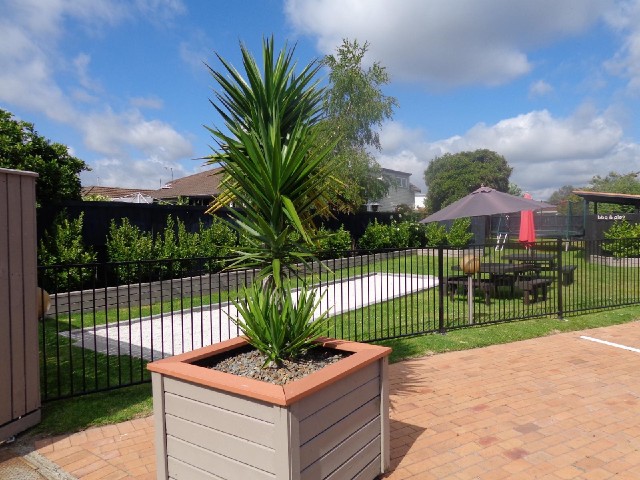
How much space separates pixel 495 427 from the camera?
12.9 ft

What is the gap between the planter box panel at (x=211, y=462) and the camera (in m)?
2.51

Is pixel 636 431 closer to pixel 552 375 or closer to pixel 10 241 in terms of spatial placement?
pixel 552 375

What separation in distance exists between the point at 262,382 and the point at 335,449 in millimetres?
634

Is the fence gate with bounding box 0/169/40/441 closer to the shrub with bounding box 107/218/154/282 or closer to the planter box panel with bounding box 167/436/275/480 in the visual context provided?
the planter box panel with bounding box 167/436/275/480

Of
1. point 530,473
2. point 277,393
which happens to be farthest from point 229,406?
point 530,473

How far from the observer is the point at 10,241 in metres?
3.72

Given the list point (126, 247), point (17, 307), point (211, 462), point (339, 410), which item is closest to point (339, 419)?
point (339, 410)

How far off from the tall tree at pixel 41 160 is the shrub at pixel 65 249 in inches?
30.9

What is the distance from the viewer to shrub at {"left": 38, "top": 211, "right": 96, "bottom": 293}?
30.7ft

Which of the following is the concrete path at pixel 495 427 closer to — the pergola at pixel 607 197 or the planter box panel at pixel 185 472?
the planter box panel at pixel 185 472

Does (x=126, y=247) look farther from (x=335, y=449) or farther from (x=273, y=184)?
(x=335, y=449)

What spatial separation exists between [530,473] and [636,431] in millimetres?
1330

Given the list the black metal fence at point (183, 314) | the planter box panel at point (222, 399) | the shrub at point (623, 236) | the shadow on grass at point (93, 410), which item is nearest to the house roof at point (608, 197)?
the shrub at point (623, 236)

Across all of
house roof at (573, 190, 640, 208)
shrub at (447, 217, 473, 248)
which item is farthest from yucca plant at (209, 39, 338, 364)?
house roof at (573, 190, 640, 208)
